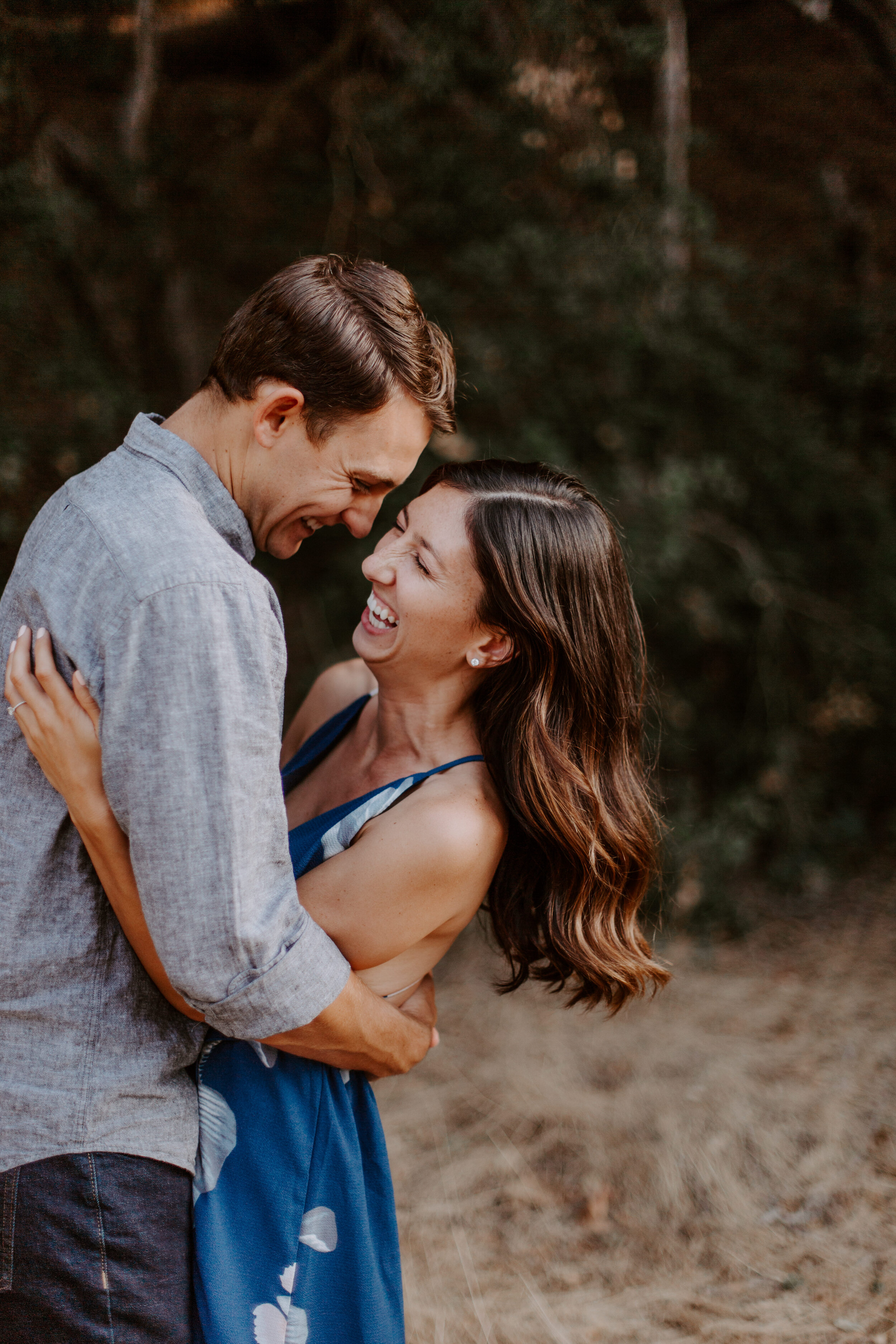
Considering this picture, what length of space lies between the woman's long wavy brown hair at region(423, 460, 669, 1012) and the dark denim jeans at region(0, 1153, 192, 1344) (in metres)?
0.89

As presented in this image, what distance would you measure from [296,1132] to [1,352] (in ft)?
9.42

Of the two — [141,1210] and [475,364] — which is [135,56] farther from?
[141,1210]

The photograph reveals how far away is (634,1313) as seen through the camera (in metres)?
2.52

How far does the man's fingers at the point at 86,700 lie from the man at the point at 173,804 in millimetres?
16

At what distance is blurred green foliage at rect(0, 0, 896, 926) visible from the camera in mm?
3443

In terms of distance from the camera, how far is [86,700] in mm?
1246

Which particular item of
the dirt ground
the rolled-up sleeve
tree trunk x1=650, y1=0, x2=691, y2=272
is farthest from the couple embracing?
tree trunk x1=650, y1=0, x2=691, y2=272

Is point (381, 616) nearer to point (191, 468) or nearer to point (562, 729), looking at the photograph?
point (562, 729)

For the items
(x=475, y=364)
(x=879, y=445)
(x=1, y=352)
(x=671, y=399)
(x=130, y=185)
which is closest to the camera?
(x=1, y=352)

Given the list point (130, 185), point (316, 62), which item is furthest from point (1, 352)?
point (316, 62)

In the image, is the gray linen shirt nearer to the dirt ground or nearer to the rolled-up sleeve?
the rolled-up sleeve

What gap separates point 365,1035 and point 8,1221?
0.52 meters

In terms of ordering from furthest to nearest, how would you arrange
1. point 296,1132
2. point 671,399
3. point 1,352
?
point 671,399, point 1,352, point 296,1132

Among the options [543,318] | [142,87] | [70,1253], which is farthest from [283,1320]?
[142,87]
